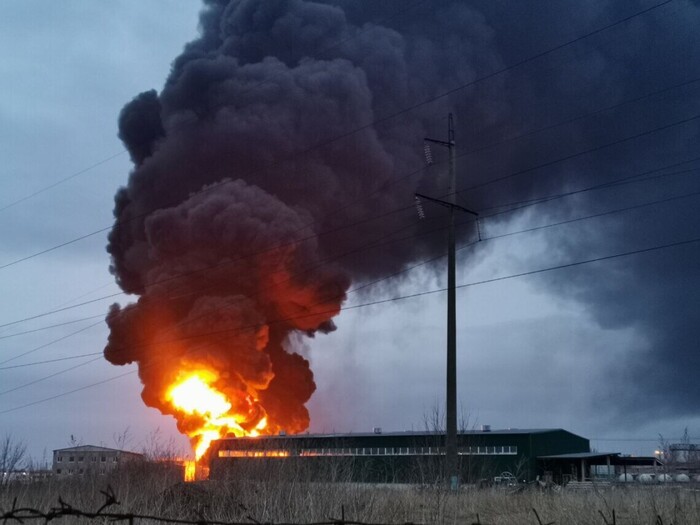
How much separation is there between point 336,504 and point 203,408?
39586mm

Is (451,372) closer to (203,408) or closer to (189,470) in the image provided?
(189,470)

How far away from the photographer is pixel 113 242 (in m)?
63.1

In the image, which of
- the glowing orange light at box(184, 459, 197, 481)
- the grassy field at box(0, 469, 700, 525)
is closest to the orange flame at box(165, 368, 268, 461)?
the glowing orange light at box(184, 459, 197, 481)

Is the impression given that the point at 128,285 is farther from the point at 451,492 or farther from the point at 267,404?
the point at 451,492

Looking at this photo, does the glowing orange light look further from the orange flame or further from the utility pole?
the orange flame

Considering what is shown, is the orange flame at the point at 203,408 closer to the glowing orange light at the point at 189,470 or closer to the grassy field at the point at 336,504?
the glowing orange light at the point at 189,470

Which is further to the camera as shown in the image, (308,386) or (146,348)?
(308,386)

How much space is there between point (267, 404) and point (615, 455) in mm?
25766

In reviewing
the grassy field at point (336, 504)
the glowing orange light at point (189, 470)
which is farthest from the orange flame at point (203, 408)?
the grassy field at point (336, 504)

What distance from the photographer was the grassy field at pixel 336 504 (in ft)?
48.0

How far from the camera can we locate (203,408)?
5344 cm

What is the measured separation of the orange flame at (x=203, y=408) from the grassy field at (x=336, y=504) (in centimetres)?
3145

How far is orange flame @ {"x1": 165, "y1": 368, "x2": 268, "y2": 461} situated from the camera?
5316cm

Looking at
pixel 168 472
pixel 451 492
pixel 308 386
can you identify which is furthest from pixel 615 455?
pixel 168 472
